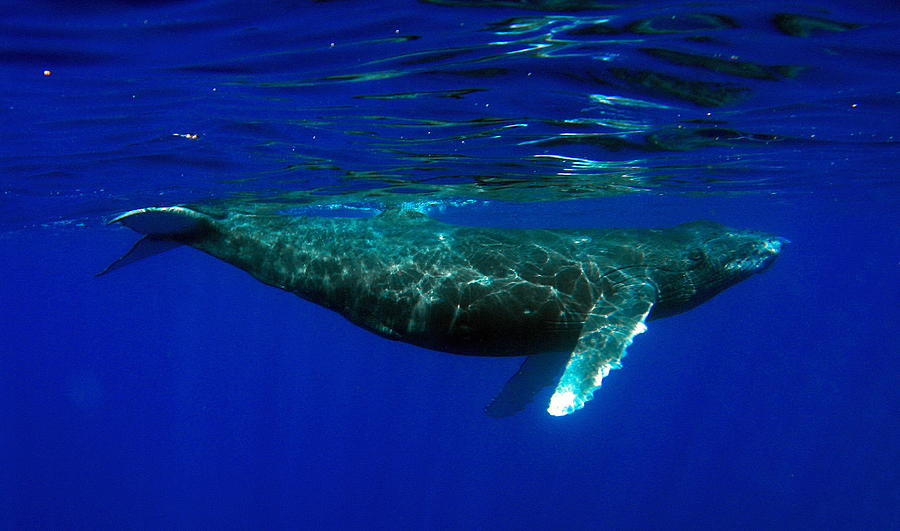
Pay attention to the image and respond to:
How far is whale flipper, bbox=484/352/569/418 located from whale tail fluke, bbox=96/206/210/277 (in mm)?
5036

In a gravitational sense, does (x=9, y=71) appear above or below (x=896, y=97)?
above

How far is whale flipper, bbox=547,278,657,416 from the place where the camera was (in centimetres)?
545

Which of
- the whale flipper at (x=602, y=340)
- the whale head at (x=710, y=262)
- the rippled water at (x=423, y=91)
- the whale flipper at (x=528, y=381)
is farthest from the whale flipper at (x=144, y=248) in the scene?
the whale head at (x=710, y=262)

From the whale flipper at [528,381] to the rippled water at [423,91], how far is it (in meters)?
4.63

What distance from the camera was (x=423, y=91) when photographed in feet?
32.4

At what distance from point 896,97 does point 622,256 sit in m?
8.24

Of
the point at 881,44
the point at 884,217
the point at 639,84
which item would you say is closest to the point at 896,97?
the point at 881,44

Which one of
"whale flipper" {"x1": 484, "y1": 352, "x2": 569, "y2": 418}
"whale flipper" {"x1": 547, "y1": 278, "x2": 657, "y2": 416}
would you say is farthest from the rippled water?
"whale flipper" {"x1": 484, "y1": 352, "x2": 569, "y2": 418}

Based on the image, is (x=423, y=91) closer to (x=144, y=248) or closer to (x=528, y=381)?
(x=144, y=248)

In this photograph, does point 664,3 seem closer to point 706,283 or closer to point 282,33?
point 706,283

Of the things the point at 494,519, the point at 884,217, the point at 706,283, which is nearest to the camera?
the point at 706,283

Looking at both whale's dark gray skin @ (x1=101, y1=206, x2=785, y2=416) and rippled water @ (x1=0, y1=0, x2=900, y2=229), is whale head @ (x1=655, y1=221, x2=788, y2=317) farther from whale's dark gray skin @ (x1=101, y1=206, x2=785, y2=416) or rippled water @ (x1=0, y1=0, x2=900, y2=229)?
rippled water @ (x1=0, y1=0, x2=900, y2=229)

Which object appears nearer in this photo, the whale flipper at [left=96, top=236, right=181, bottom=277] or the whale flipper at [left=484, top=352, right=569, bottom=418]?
the whale flipper at [left=484, top=352, right=569, bottom=418]

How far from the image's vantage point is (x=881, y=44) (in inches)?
320
